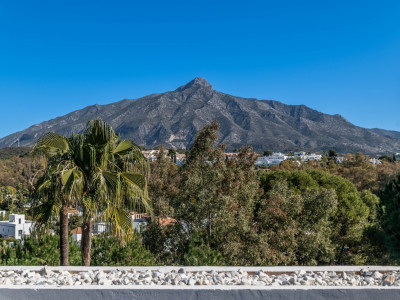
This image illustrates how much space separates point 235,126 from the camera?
147 metres

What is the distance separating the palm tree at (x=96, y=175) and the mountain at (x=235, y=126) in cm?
12049

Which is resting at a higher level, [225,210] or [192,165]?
[192,165]

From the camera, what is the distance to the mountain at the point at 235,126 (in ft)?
461

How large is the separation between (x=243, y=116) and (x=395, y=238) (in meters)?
159

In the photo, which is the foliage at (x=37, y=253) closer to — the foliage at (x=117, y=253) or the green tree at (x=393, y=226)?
the foliage at (x=117, y=253)

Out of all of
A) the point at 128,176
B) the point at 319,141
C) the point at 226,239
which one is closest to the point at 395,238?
the point at 226,239

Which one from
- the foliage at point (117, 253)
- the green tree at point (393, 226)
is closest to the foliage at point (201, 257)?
the foliage at point (117, 253)

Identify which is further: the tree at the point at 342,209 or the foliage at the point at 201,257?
the tree at the point at 342,209

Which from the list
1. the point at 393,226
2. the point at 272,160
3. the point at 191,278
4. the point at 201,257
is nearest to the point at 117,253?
the point at 201,257

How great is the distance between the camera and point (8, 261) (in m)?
5.57

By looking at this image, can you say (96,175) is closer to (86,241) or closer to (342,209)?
(86,241)

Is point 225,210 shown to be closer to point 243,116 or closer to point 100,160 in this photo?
point 100,160

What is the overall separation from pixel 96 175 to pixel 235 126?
143029mm

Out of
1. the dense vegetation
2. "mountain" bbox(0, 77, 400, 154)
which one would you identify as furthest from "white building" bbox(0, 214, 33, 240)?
"mountain" bbox(0, 77, 400, 154)
